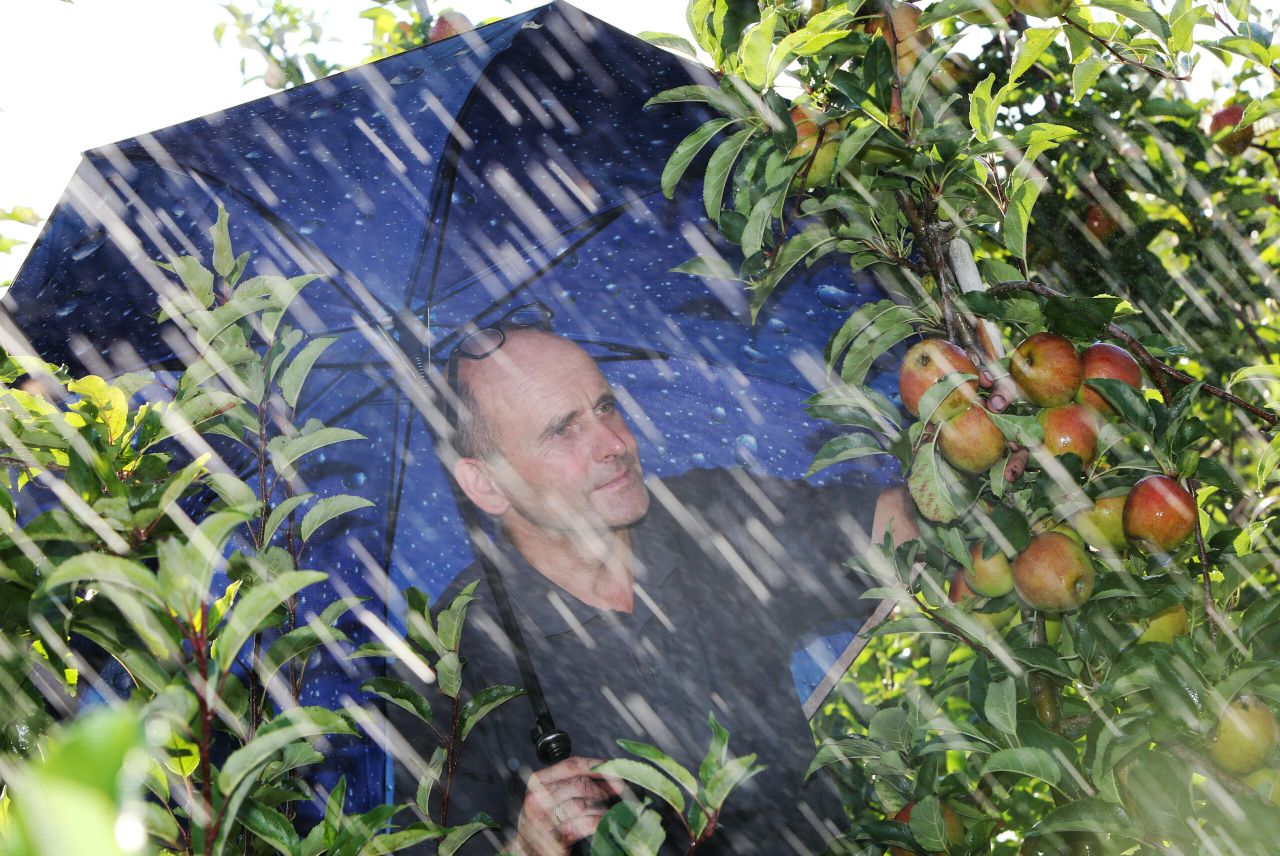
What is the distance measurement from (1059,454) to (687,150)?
748 millimetres

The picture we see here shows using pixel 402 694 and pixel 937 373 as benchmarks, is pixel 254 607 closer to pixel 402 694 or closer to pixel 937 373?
pixel 402 694

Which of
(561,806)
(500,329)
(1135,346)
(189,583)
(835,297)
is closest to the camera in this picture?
(189,583)

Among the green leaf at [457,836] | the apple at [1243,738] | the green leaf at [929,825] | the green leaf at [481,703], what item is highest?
the green leaf at [481,703]

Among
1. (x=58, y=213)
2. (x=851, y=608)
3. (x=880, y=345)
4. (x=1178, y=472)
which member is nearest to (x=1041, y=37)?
(x=880, y=345)

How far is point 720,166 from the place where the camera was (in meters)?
1.54

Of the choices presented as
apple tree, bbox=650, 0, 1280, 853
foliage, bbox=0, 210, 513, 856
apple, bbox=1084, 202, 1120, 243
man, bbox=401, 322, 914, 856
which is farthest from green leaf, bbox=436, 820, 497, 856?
apple, bbox=1084, 202, 1120, 243

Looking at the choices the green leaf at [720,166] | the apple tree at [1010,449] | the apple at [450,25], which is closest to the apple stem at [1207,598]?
the apple tree at [1010,449]

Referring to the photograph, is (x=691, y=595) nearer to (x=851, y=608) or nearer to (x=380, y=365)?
(x=851, y=608)

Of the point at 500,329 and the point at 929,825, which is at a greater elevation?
the point at 500,329

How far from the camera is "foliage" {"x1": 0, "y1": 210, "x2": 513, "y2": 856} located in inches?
36.2

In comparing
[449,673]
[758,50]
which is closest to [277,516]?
[449,673]

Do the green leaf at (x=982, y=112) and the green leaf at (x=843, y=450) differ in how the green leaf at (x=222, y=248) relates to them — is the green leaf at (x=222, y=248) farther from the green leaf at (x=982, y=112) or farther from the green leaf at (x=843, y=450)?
the green leaf at (x=982, y=112)

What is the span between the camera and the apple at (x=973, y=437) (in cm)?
134

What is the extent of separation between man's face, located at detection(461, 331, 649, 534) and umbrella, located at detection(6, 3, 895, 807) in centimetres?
13
